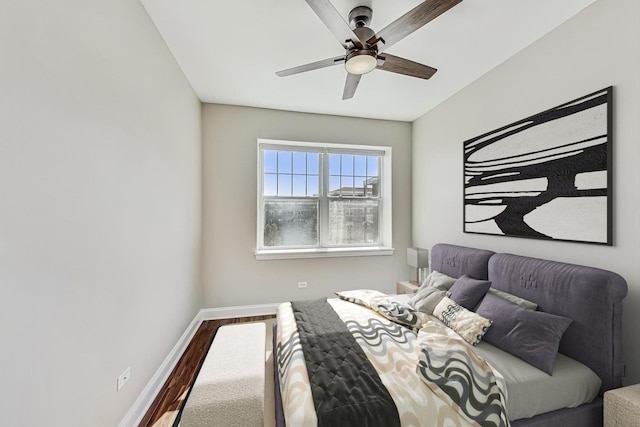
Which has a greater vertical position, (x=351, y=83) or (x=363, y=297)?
(x=351, y=83)

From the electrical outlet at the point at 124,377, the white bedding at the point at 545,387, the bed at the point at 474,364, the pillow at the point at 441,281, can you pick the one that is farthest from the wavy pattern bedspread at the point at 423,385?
the electrical outlet at the point at 124,377

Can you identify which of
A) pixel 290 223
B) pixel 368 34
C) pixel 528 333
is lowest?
pixel 528 333

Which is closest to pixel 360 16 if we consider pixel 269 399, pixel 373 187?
pixel 373 187

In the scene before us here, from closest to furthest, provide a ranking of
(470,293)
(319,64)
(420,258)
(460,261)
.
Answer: (319,64), (470,293), (460,261), (420,258)

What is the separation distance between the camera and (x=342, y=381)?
1.28 m

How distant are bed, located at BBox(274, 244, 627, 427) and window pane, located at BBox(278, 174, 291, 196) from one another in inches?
81.0

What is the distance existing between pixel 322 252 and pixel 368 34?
8.49 feet

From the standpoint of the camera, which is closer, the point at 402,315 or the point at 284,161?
the point at 402,315

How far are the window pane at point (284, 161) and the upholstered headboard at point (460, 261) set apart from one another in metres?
2.33

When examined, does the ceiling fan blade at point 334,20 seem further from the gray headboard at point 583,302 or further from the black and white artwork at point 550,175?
the gray headboard at point 583,302

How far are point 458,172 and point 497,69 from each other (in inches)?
42.1

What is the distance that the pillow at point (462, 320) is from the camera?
1.74m

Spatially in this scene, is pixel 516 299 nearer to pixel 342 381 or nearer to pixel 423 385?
pixel 423 385

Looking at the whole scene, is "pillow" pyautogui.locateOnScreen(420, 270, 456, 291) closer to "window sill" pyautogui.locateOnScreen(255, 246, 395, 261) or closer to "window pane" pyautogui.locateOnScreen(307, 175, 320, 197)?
"window sill" pyautogui.locateOnScreen(255, 246, 395, 261)
